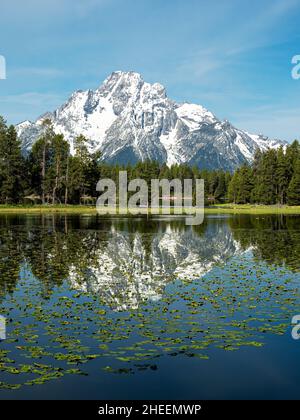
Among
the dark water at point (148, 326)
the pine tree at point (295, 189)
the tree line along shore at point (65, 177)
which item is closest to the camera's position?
the dark water at point (148, 326)

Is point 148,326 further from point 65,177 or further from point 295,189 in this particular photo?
point 295,189

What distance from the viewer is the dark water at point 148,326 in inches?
443

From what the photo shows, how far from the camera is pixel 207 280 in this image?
24.2 metres

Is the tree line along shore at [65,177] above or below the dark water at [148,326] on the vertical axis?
above

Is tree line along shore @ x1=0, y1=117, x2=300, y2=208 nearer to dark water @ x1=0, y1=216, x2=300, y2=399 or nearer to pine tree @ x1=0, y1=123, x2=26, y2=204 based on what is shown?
pine tree @ x1=0, y1=123, x2=26, y2=204

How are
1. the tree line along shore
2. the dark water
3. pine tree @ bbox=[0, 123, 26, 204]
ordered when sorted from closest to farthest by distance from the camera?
the dark water < pine tree @ bbox=[0, 123, 26, 204] < the tree line along shore

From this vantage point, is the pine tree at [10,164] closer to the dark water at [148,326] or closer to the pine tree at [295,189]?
the pine tree at [295,189]

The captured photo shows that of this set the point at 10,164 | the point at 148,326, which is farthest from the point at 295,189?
the point at 148,326

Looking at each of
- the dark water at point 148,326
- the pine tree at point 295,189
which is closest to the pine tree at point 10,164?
the pine tree at point 295,189

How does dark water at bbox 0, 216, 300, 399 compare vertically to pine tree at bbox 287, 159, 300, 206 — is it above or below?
below

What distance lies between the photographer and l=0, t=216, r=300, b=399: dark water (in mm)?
11258

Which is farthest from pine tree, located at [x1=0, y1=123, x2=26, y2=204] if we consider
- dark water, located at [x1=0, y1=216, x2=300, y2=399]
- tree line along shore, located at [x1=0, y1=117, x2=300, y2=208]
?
dark water, located at [x1=0, y1=216, x2=300, y2=399]
